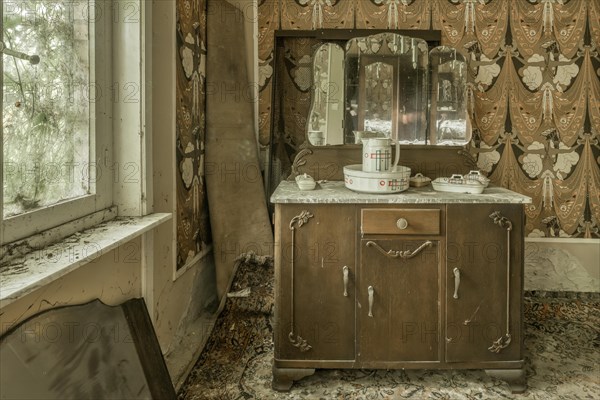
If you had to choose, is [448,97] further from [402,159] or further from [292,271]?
[292,271]

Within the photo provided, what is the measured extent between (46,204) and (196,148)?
131 centimetres

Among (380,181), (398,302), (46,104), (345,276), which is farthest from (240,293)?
(46,104)

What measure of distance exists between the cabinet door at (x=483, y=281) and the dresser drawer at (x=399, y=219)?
0.08 m

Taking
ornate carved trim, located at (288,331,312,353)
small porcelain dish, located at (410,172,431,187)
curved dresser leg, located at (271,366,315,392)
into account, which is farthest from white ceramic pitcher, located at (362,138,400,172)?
curved dresser leg, located at (271,366,315,392)

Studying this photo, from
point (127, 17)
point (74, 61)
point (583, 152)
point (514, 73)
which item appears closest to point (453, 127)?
point (514, 73)

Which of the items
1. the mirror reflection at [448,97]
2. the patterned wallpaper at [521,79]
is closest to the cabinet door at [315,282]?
the mirror reflection at [448,97]

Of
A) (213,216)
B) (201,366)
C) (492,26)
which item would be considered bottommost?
(201,366)

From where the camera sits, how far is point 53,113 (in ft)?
4.90

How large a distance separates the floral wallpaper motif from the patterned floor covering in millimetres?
471

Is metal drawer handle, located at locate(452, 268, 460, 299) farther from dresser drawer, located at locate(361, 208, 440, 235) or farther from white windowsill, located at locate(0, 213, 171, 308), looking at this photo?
white windowsill, located at locate(0, 213, 171, 308)

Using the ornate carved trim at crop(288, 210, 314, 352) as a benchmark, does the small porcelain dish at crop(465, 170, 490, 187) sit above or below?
above

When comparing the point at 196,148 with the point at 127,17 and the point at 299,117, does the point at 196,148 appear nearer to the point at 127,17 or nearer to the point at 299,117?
the point at 299,117

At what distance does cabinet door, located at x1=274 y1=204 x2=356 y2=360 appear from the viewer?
201cm

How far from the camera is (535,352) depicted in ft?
7.75
